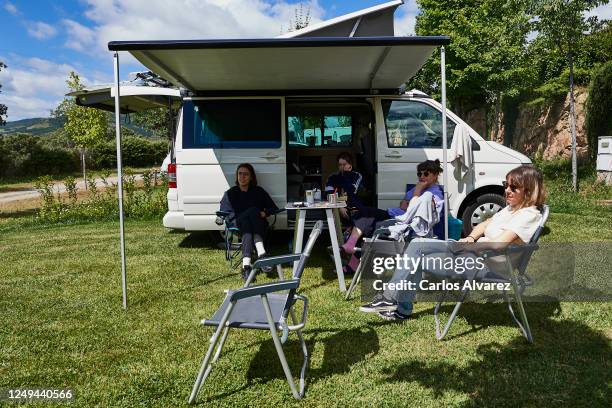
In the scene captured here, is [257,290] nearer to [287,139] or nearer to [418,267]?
[418,267]

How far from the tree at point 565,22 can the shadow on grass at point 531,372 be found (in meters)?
8.26

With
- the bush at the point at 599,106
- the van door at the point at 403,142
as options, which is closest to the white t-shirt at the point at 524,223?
the van door at the point at 403,142

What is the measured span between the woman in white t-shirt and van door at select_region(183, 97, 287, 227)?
2.52 metres

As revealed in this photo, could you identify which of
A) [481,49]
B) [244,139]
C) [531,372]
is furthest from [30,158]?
[531,372]

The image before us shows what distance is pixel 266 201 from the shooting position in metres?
5.57

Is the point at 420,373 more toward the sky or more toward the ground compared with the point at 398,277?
more toward the ground

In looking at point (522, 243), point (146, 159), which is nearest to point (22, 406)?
point (522, 243)

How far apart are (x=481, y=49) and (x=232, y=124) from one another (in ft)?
41.0

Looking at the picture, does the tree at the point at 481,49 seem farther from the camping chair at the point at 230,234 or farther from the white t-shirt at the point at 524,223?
the white t-shirt at the point at 524,223

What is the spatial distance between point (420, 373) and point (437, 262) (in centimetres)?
81

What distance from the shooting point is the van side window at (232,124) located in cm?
590

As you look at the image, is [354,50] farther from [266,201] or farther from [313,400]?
[313,400]

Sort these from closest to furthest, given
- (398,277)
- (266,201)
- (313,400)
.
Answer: (313,400)
(398,277)
(266,201)

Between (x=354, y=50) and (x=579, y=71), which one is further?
(x=579, y=71)
